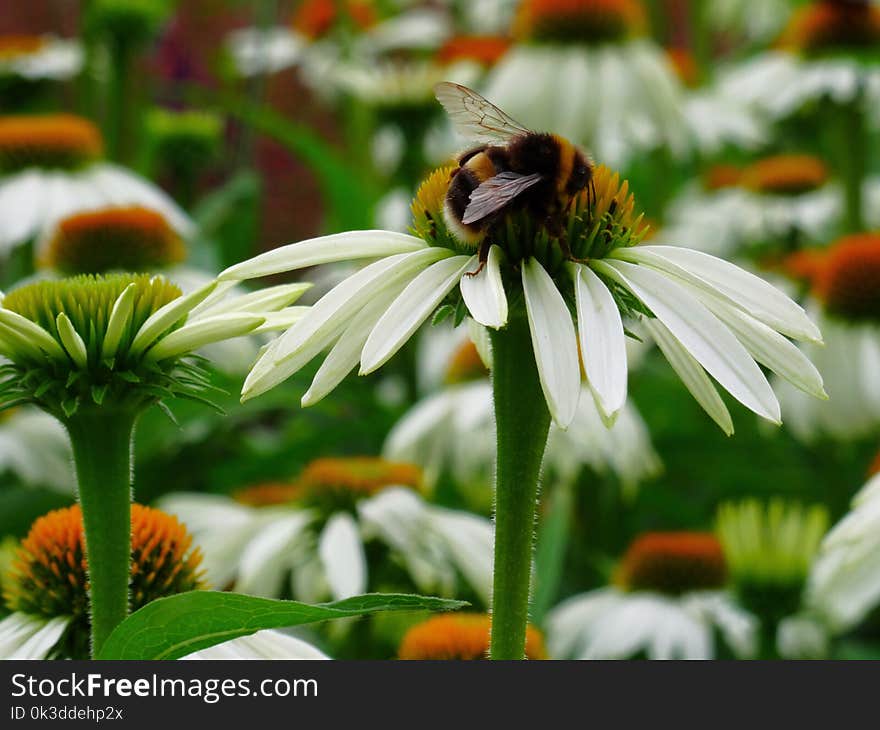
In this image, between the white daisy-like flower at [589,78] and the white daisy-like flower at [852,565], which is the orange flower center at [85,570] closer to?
the white daisy-like flower at [852,565]

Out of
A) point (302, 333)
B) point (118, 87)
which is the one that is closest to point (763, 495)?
point (118, 87)

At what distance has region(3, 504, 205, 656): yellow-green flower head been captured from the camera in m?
0.73

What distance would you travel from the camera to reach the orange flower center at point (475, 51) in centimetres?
255

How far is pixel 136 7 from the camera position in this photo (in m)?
2.03

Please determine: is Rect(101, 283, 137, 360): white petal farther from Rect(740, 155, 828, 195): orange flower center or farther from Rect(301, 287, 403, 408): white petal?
Rect(740, 155, 828, 195): orange flower center

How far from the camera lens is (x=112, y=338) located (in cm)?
63

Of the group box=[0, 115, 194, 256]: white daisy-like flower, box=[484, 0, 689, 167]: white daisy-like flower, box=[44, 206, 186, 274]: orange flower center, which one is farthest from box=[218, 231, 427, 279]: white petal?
box=[484, 0, 689, 167]: white daisy-like flower

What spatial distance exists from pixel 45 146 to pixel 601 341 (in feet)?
4.50

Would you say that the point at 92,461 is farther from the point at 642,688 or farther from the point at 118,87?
the point at 118,87

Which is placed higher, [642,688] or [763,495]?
[763,495]

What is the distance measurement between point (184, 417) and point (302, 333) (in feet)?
2.20

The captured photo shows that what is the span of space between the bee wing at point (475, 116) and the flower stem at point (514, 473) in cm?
17

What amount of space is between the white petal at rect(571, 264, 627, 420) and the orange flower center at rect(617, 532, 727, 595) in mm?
821

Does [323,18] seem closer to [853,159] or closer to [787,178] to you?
[787,178]
